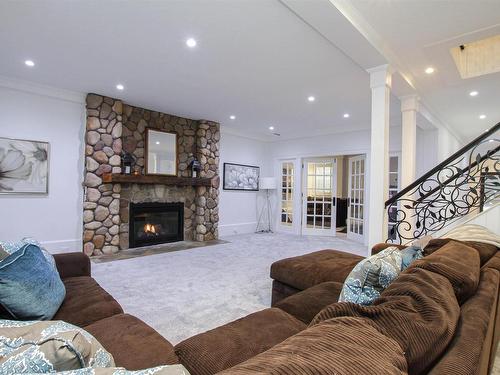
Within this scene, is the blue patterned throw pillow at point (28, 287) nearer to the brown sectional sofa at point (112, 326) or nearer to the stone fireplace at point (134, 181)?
the brown sectional sofa at point (112, 326)

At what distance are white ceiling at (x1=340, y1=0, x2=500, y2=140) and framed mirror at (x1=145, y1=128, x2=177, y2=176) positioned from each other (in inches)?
161

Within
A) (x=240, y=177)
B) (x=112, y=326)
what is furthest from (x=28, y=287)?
(x=240, y=177)

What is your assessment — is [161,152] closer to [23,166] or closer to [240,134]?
[23,166]

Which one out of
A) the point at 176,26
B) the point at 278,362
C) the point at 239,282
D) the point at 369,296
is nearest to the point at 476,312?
the point at 369,296

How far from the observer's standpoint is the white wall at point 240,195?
262 inches

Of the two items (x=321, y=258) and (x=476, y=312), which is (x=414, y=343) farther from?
(x=321, y=258)

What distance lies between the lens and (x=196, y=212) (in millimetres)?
6012

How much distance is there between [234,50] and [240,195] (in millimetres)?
4417

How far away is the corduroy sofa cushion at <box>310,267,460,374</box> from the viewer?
2.06 feet

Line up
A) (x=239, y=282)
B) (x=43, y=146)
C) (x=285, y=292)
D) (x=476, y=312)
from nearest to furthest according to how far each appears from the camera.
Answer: (x=476, y=312), (x=285, y=292), (x=239, y=282), (x=43, y=146)

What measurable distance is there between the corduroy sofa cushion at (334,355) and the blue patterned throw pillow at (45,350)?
39 cm

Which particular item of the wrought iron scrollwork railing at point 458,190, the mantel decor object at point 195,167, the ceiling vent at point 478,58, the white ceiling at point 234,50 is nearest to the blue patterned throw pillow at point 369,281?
the white ceiling at point 234,50

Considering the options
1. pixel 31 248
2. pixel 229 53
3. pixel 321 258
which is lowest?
pixel 321 258

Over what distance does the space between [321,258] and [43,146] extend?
14.1 ft
